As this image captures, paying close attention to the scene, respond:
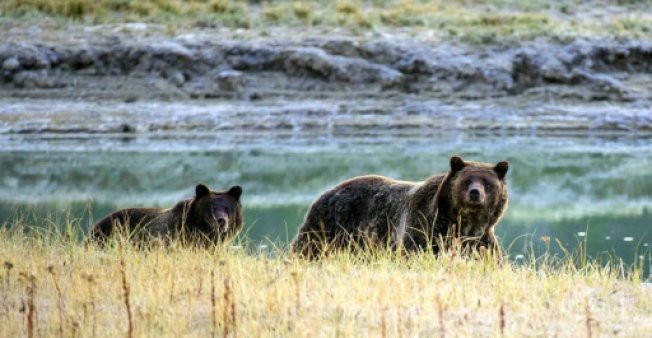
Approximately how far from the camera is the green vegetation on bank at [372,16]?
28703mm

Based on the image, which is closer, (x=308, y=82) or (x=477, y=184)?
(x=477, y=184)

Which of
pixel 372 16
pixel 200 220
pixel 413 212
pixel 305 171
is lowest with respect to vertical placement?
pixel 305 171

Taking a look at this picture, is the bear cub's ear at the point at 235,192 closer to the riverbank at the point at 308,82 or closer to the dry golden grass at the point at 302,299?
the dry golden grass at the point at 302,299

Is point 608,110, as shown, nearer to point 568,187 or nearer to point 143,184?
point 568,187

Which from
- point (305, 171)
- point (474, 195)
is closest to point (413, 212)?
point (474, 195)

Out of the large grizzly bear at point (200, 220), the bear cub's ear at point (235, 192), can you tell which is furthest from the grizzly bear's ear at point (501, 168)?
the bear cub's ear at point (235, 192)

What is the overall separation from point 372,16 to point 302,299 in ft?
76.4

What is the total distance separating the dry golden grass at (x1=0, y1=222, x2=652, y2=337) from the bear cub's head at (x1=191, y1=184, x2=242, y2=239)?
186 cm

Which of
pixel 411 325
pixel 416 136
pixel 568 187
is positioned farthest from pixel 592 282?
pixel 416 136

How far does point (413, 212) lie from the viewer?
9727mm

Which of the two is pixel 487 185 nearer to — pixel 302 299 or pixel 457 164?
pixel 457 164

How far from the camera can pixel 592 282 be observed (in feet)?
26.8

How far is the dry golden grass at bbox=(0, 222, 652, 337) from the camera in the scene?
640 centimetres

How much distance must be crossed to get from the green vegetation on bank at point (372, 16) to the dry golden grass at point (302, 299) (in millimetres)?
20259
